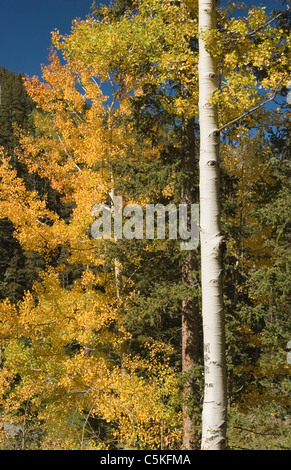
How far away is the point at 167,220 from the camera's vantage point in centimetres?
576

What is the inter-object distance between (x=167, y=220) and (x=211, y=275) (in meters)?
3.02

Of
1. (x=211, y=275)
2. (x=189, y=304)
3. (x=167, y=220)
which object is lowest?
(x=189, y=304)

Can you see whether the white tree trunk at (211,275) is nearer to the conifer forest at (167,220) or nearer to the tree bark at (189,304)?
the conifer forest at (167,220)

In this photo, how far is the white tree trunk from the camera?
2.70m

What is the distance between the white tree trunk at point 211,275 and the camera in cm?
270

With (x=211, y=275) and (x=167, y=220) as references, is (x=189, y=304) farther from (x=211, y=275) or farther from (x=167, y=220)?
(x=211, y=275)

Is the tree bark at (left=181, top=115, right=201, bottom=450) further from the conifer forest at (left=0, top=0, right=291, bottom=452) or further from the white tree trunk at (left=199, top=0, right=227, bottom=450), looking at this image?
the white tree trunk at (left=199, top=0, right=227, bottom=450)

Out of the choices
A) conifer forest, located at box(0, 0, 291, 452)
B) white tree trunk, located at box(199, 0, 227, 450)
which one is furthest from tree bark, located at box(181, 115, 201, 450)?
white tree trunk, located at box(199, 0, 227, 450)

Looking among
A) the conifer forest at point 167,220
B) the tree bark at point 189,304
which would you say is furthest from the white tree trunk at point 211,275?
→ the tree bark at point 189,304

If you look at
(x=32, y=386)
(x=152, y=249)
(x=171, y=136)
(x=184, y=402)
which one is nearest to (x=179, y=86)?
(x=171, y=136)

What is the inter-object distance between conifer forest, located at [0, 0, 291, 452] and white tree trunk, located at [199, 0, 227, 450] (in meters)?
0.01

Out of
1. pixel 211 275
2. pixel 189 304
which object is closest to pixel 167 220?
pixel 189 304

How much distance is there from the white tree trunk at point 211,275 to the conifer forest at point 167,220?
1 cm
